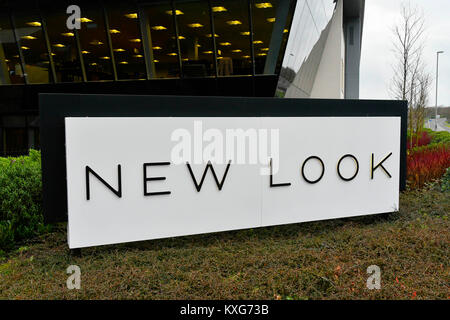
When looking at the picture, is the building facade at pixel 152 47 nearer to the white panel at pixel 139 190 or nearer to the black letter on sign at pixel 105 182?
the white panel at pixel 139 190

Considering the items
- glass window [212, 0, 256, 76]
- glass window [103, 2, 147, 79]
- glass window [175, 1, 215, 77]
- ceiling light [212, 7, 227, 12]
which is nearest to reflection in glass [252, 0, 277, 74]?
glass window [212, 0, 256, 76]

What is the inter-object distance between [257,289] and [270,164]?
2610mm

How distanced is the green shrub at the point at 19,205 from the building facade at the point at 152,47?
28.8 ft

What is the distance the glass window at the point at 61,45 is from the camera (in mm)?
14961

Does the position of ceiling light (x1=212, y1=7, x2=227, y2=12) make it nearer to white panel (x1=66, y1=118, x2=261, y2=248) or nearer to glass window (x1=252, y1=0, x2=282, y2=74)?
glass window (x1=252, y1=0, x2=282, y2=74)

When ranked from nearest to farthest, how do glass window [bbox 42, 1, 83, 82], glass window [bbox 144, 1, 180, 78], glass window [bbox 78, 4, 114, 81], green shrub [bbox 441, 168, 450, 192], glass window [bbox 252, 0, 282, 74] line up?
green shrub [bbox 441, 168, 450, 192] → glass window [bbox 252, 0, 282, 74] → glass window [bbox 144, 1, 180, 78] → glass window [bbox 78, 4, 114, 81] → glass window [bbox 42, 1, 83, 82]

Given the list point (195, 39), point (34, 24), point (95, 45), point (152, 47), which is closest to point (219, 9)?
point (195, 39)

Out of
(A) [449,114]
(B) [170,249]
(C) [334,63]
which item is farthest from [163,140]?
(A) [449,114]

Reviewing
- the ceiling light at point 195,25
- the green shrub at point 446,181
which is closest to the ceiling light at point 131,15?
the ceiling light at point 195,25

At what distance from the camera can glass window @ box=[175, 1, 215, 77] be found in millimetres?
13984

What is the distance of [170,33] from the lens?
Result: 1447 centimetres

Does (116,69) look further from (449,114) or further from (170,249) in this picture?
(449,114)

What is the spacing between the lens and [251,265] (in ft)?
16.1

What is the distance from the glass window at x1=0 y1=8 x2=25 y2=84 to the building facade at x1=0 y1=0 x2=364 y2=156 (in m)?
0.04
